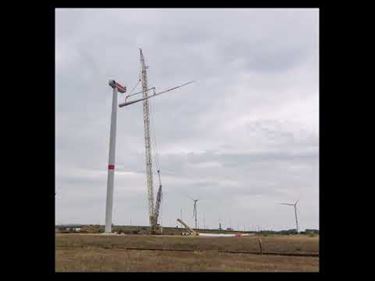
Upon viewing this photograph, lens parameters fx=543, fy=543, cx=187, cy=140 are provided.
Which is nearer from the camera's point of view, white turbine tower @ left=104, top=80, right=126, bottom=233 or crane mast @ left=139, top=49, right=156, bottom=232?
white turbine tower @ left=104, top=80, right=126, bottom=233

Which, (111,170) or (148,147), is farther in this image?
(148,147)

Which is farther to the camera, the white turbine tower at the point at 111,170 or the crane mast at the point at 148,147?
the crane mast at the point at 148,147
